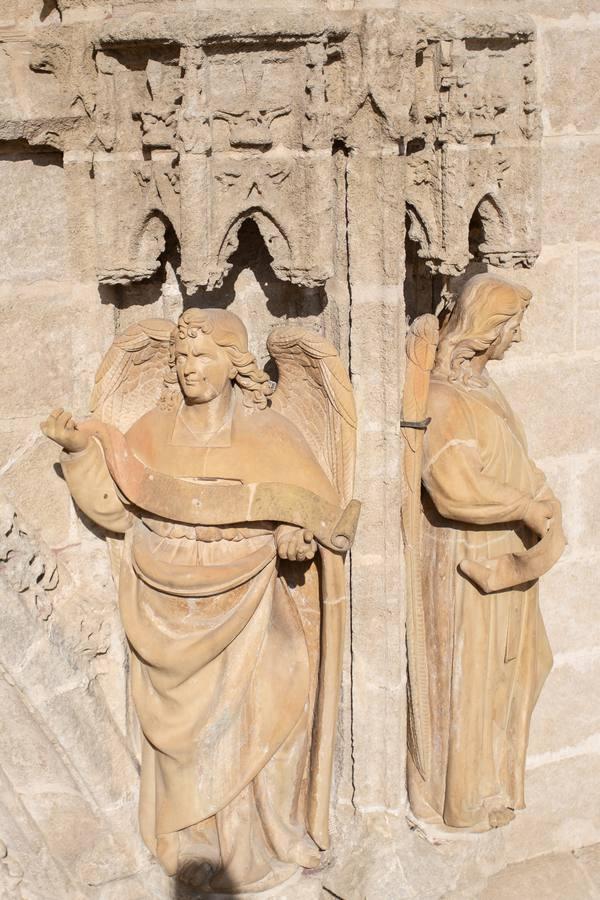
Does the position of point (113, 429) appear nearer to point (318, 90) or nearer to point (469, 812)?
point (318, 90)

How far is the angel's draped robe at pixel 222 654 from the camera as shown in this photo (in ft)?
16.7

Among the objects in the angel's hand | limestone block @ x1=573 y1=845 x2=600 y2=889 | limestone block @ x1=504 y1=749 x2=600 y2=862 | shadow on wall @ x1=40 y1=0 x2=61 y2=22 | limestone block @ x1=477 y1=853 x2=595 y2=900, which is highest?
shadow on wall @ x1=40 y1=0 x2=61 y2=22

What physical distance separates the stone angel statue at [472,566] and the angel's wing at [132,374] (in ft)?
2.56

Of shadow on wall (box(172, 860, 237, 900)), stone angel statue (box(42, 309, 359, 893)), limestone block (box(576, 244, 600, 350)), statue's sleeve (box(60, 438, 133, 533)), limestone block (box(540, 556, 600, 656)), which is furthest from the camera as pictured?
limestone block (box(540, 556, 600, 656))

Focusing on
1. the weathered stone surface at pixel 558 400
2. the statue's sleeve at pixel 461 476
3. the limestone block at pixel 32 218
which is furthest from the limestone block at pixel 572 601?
the limestone block at pixel 32 218

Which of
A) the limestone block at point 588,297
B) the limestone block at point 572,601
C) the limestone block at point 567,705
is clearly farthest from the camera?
the limestone block at point 567,705

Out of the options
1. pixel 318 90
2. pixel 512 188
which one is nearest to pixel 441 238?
pixel 512 188

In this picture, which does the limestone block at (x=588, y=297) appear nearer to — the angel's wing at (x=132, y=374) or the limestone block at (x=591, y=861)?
the angel's wing at (x=132, y=374)

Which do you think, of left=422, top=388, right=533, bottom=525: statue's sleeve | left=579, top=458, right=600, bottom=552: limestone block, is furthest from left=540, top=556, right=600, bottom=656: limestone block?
left=422, top=388, right=533, bottom=525: statue's sleeve

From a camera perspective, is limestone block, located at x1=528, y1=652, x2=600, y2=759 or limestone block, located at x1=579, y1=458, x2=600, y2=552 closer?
limestone block, located at x1=579, y1=458, x2=600, y2=552

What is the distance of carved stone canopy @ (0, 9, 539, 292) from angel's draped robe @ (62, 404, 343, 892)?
0.57 metres

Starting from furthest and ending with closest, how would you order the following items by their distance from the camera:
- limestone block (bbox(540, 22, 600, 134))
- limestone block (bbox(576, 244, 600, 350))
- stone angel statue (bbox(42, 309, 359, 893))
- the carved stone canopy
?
1. limestone block (bbox(576, 244, 600, 350))
2. limestone block (bbox(540, 22, 600, 134))
3. stone angel statue (bbox(42, 309, 359, 893))
4. the carved stone canopy

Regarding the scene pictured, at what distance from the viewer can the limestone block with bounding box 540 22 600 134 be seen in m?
5.70

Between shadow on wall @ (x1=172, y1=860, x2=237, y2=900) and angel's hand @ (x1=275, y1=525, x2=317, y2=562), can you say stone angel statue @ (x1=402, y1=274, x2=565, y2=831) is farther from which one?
shadow on wall @ (x1=172, y1=860, x2=237, y2=900)
